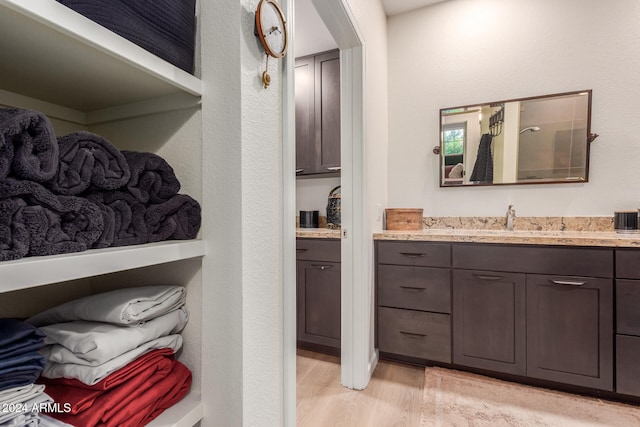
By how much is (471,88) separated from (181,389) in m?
2.69

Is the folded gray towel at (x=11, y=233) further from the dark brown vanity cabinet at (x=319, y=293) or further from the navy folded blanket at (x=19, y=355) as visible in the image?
the dark brown vanity cabinet at (x=319, y=293)

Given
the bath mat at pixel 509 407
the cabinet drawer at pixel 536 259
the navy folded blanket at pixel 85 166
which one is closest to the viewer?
the navy folded blanket at pixel 85 166

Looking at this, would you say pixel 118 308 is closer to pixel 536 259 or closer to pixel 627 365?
pixel 536 259

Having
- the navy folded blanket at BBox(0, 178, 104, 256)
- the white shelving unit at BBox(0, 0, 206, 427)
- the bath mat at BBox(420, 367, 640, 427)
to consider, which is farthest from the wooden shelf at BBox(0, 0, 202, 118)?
the bath mat at BBox(420, 367, 640, 427)

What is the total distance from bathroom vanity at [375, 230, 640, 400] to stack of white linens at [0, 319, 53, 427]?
5.82 feet

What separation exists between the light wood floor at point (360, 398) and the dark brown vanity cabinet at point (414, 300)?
163 mm

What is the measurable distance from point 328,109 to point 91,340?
2355mm

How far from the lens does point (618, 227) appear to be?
6.36 feet

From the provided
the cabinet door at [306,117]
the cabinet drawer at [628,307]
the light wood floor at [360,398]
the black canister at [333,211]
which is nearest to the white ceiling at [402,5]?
the cabinet door at [306,117]

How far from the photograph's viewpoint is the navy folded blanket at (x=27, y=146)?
1.44 feet

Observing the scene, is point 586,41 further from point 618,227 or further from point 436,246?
point 436,246

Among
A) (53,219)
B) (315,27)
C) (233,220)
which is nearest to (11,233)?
(53,219)

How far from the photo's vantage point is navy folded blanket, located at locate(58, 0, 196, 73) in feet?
1.81

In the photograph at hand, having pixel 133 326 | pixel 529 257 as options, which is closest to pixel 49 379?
pixel 133 326
